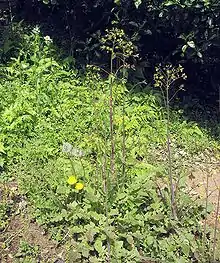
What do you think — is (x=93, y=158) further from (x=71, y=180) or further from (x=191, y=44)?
(x=191, y=44)

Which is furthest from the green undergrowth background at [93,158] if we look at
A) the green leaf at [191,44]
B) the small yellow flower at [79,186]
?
the green leaf at [191,44]

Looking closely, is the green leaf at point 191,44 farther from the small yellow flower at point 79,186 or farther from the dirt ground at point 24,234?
the small yellow flower at point 79,186

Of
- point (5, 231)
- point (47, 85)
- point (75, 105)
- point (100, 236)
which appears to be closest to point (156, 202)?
point (100, 236)

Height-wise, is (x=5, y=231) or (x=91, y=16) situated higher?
(x=91, y=16)

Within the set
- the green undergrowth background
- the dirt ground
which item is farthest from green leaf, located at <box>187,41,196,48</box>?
the dirt ground

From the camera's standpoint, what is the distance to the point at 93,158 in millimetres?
4305

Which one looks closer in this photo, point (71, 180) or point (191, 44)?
point (71, 180)

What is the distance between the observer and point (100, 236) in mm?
3498

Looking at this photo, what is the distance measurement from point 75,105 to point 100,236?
163 centimetres

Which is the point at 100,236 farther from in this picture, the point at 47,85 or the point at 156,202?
the point at 47,85

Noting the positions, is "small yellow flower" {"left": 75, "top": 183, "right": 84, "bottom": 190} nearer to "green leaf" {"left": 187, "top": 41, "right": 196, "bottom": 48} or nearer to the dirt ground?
the dirt ground

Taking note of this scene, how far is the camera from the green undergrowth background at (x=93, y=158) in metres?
3.55

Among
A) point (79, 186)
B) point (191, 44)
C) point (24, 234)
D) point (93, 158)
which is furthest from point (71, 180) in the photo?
point (191, 44)

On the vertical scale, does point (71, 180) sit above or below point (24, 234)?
above
